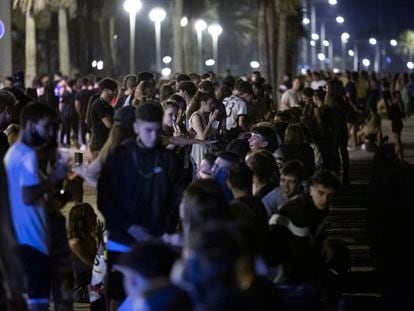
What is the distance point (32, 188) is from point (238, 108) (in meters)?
10.3

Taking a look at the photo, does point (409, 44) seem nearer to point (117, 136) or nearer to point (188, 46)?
point (188, 46)

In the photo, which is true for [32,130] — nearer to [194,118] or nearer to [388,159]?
[194,118]

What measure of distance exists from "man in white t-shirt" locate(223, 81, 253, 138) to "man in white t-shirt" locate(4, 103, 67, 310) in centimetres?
905

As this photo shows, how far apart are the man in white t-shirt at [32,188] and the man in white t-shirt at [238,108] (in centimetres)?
905

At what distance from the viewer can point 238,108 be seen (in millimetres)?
19406

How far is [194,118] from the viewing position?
16438 mm

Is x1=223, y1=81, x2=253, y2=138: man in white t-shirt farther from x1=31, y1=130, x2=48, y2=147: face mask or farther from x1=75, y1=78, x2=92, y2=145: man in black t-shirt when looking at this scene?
x1=75, y1=78, x2=92, y2=145: man in black t-shirt

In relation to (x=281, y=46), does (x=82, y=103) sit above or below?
below

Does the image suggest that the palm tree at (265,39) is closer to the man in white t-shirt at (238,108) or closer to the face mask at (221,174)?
the man in white t-shirt at (238,108)

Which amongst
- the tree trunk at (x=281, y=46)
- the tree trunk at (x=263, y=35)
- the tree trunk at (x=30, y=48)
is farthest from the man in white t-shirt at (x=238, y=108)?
the tree trunk at (x=30, y=48)

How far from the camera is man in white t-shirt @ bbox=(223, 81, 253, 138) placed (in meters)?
18.8

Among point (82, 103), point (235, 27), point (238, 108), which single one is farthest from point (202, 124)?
point (235, 27)

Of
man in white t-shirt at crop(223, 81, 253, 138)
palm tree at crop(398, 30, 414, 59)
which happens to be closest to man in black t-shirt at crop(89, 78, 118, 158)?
man in white t-shirt at crop(223, 81, 253, 138)

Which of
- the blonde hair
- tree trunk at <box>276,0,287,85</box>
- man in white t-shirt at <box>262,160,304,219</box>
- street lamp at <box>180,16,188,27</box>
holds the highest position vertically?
street lamp at <box>180,16,188,27</box>
